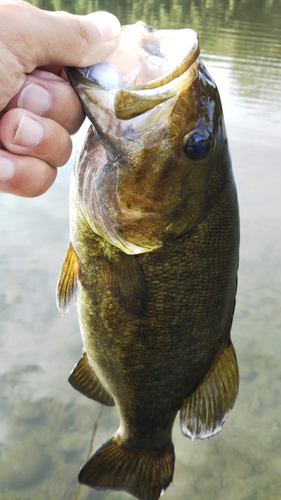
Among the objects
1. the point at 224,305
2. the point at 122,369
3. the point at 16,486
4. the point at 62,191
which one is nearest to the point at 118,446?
the point at 122,369

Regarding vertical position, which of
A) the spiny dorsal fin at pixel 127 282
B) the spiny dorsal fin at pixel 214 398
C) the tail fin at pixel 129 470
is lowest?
the tail fin at pixel 129 470

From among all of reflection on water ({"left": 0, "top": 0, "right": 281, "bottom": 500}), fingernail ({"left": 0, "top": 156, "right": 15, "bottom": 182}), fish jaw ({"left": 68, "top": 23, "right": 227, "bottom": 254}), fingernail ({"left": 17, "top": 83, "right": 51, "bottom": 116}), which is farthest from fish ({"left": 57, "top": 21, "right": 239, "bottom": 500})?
reflection on water ({"left": 0, "top": 0, "right": 281, "bottom": 500})

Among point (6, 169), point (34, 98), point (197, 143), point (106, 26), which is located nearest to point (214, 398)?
point (197, 143)

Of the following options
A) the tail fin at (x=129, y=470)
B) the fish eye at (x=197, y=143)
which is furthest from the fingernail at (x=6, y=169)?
the tail fin at (x=129, y=470)

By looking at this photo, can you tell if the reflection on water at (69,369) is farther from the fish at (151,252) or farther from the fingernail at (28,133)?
the fingernail at (28,133)

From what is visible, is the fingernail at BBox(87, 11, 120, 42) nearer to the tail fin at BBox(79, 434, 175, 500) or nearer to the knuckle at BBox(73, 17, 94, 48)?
the knuckle at BBox(73, 17, 94, 48)

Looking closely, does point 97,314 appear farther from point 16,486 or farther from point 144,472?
point 16,486

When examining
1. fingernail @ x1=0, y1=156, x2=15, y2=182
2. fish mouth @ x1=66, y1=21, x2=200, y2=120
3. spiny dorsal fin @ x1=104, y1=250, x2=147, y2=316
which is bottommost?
spiny dorsal fin @ x1=104, y1=250, x2=147, y2=316

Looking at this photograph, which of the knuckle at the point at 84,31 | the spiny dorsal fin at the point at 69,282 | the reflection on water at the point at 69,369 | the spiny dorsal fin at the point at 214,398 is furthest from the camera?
the reflection on water at the point at 69,369
